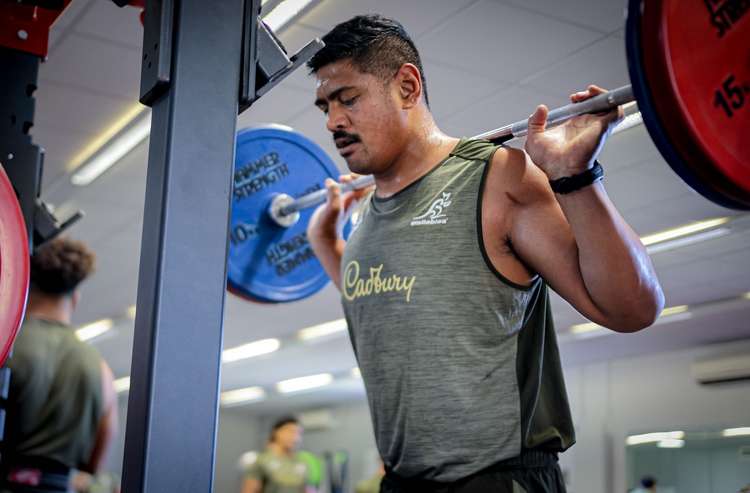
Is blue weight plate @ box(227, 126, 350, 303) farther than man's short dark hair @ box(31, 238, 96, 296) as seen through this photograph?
No

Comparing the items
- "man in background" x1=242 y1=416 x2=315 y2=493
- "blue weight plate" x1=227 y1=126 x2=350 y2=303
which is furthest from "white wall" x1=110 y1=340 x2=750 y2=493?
"blue weight plate" x1=227 y1=126 x2=350 y2=303

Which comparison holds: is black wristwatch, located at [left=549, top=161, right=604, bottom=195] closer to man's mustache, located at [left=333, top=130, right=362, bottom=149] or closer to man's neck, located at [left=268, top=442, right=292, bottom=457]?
man's mustache, located at [left=333, top=130, right=362, bottom=149]

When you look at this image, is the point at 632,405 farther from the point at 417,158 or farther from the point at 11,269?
the point at 11,269

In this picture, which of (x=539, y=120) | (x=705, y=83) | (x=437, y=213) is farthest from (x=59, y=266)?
(x=705, y=83)

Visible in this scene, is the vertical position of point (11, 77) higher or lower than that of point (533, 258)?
higher

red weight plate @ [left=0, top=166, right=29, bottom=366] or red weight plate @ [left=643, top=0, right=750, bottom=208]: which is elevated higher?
red weight plate @ [left=643, top=0, right=750, bottom=208]

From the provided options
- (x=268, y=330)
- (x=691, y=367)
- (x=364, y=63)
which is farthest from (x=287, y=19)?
(x=691, y=367)

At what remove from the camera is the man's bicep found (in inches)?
58.9

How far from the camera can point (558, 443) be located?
60.9 inches

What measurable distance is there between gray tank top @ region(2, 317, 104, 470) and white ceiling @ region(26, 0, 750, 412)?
196cm

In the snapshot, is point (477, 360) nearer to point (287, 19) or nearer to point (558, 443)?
point (558, 443)

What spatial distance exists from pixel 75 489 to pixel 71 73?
2.79 meters

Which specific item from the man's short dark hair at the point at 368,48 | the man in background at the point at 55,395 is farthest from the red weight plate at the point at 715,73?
the man in background at the point at 55,395

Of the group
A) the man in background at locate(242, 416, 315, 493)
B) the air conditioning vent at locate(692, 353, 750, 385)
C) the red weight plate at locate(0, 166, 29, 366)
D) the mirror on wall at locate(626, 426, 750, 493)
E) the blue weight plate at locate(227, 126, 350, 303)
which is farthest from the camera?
the mirror on wall at locate(626, 426, 750, 493)
